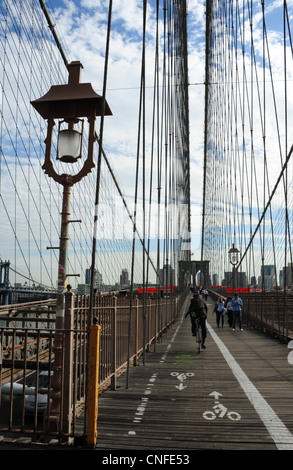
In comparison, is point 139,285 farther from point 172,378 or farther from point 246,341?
point 172,378

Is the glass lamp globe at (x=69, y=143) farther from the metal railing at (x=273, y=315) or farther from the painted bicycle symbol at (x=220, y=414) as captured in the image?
the metal railing at (x=273, y=315)

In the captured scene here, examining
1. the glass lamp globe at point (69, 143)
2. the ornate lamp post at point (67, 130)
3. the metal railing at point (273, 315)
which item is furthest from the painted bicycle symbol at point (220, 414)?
the metal railing at point (273, 315)

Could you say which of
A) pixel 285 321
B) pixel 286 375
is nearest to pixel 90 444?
pixel 286 375

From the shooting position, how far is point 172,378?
5160mm

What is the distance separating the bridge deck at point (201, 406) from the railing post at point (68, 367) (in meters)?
0.26

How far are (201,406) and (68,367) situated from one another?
1525mm

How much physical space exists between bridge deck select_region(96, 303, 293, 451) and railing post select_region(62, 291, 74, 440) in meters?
0.26

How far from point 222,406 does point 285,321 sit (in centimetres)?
536

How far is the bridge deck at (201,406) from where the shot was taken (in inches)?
113

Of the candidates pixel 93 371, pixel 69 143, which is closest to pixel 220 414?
pixel 93 371

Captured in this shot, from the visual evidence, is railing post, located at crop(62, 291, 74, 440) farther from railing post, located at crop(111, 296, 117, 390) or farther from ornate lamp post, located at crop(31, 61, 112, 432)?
railing post, located at crop(111, 296, 117, 390)

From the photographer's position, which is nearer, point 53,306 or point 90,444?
point 90,444

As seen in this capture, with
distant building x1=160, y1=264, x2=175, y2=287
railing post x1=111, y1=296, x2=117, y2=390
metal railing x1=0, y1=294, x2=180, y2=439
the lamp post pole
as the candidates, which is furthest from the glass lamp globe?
distant building x1=160, y1=264, x2=175, y2=287

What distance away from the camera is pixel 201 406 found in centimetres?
379
